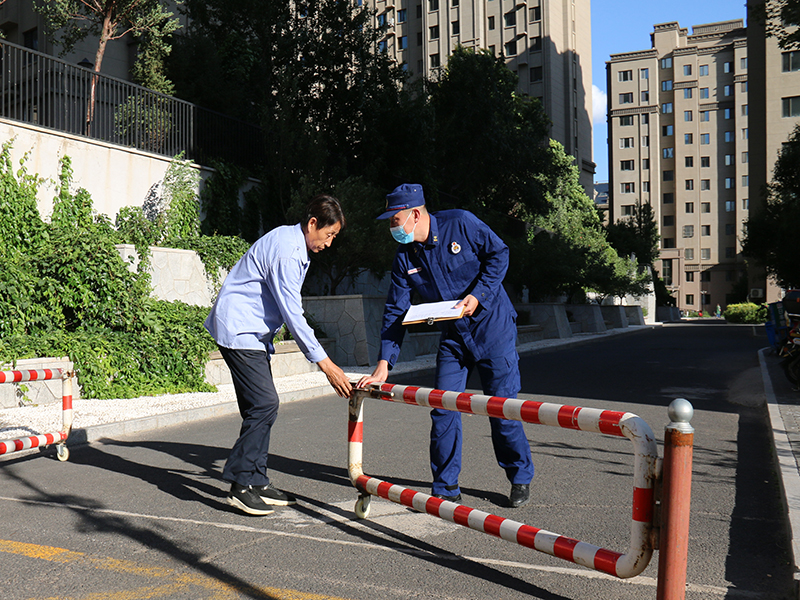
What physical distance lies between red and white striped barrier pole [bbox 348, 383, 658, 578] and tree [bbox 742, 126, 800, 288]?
34323 millimetres

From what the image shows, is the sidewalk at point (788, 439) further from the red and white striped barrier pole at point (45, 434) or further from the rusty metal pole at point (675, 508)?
the red and white striped barrier pole at point (45, 434)

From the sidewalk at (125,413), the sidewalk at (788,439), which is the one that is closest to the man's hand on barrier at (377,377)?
the sidewalk at (788,439)

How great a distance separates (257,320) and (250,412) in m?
0.58

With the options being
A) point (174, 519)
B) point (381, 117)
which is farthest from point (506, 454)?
point (381, 117)

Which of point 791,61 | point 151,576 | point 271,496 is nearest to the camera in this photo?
point 151,576

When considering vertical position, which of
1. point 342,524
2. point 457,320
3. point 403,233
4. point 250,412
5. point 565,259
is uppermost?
point 565,259

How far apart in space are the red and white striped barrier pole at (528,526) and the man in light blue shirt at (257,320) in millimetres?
608

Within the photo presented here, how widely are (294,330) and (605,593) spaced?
7.06 ft

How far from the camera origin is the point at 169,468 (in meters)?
5.93

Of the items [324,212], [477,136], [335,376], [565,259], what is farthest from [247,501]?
[565,259]

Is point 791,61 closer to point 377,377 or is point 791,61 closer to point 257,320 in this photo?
point 377,377

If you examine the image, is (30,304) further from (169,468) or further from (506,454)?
(506,454)

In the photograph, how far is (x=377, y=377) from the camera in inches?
170

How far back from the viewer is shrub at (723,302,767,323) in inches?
1929
